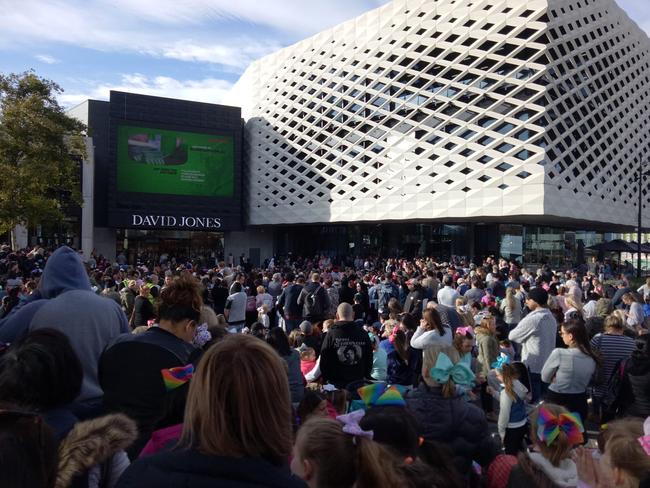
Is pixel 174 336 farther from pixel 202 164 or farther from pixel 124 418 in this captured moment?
pixel 202 164

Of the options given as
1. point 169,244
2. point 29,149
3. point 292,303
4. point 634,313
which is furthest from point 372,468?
point 169,244

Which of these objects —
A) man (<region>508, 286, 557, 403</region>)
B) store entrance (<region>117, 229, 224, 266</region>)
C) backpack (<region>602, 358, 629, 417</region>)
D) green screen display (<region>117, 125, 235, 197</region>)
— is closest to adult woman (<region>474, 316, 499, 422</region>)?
man (<region>508, 286, 557, 403</region>)

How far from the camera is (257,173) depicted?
41.9 m

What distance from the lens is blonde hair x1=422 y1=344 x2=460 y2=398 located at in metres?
3.73

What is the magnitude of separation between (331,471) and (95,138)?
135 feet

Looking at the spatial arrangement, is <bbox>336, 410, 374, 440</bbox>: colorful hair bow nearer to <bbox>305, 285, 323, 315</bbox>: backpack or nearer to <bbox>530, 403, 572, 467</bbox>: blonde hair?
<bbox>530, 403, 572, 467</bbox>: blonde hair

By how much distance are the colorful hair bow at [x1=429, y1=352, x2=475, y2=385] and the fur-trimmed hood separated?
6.98ft

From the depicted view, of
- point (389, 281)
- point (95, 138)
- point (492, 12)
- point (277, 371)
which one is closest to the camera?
point (277, 371)

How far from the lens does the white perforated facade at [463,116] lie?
28234 millimetres

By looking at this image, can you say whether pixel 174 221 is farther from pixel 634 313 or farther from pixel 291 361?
pixel 291 361

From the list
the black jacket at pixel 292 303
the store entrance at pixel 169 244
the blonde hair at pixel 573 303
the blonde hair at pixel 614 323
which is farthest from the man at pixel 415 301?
the store entrance at pixel 169 244

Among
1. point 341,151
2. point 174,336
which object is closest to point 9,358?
point 174,336

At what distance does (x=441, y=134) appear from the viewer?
31062 mm

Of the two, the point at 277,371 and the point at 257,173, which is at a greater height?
the point at 257,173
